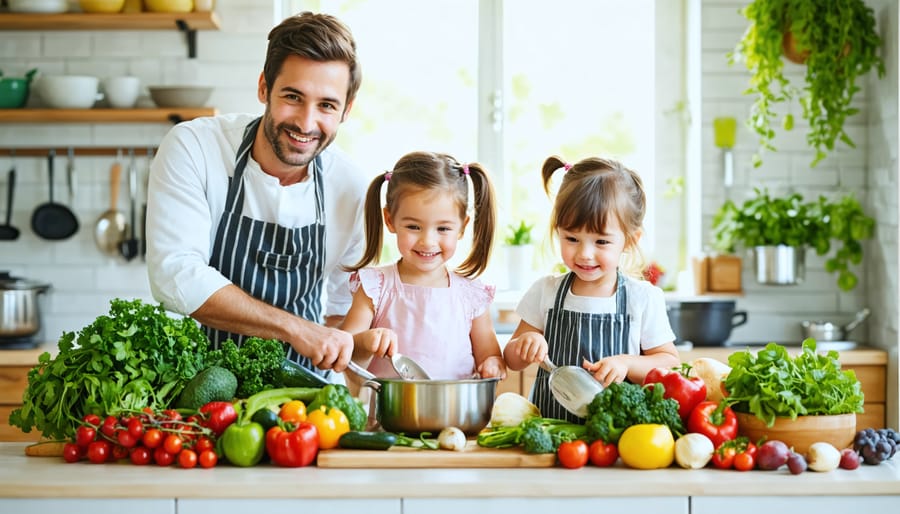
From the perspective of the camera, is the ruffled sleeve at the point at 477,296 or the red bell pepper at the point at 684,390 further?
the ruffled sleeve at the point at 477,296

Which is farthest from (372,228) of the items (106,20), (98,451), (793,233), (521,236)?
(793,233)

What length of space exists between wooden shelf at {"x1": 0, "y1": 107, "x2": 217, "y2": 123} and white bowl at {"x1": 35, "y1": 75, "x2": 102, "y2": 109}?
0.04 m

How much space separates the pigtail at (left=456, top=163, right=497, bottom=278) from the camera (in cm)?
269

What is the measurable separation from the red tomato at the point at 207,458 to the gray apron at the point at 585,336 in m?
0.87

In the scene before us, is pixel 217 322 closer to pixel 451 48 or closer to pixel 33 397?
pixel 33 397

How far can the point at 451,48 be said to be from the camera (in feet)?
17.6

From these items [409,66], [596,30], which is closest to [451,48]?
[409,66]

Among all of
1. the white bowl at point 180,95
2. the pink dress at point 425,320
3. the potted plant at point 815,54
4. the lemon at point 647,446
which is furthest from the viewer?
the white bowl at point 180,95

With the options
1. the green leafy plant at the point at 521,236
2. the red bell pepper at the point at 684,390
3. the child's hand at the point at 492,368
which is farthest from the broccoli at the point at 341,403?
the green leafy plant at the point at 521,236

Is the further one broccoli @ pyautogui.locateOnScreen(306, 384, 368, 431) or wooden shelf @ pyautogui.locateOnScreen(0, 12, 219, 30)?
wooden shelf @ pyautogui.locateOnScreen(0, 12, 219, 30)

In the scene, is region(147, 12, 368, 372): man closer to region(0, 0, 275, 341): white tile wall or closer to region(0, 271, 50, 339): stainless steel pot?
region(0, 271, 50, 339): stainless steel pot

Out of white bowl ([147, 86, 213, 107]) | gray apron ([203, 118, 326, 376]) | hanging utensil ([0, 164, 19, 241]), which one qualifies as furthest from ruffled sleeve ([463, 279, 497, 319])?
hanging utensil ([0, 164, 19, 241])

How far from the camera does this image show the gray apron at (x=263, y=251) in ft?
9.23

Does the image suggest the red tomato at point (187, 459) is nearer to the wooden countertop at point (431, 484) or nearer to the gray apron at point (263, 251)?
the wooden countertop at point (431, 484)
